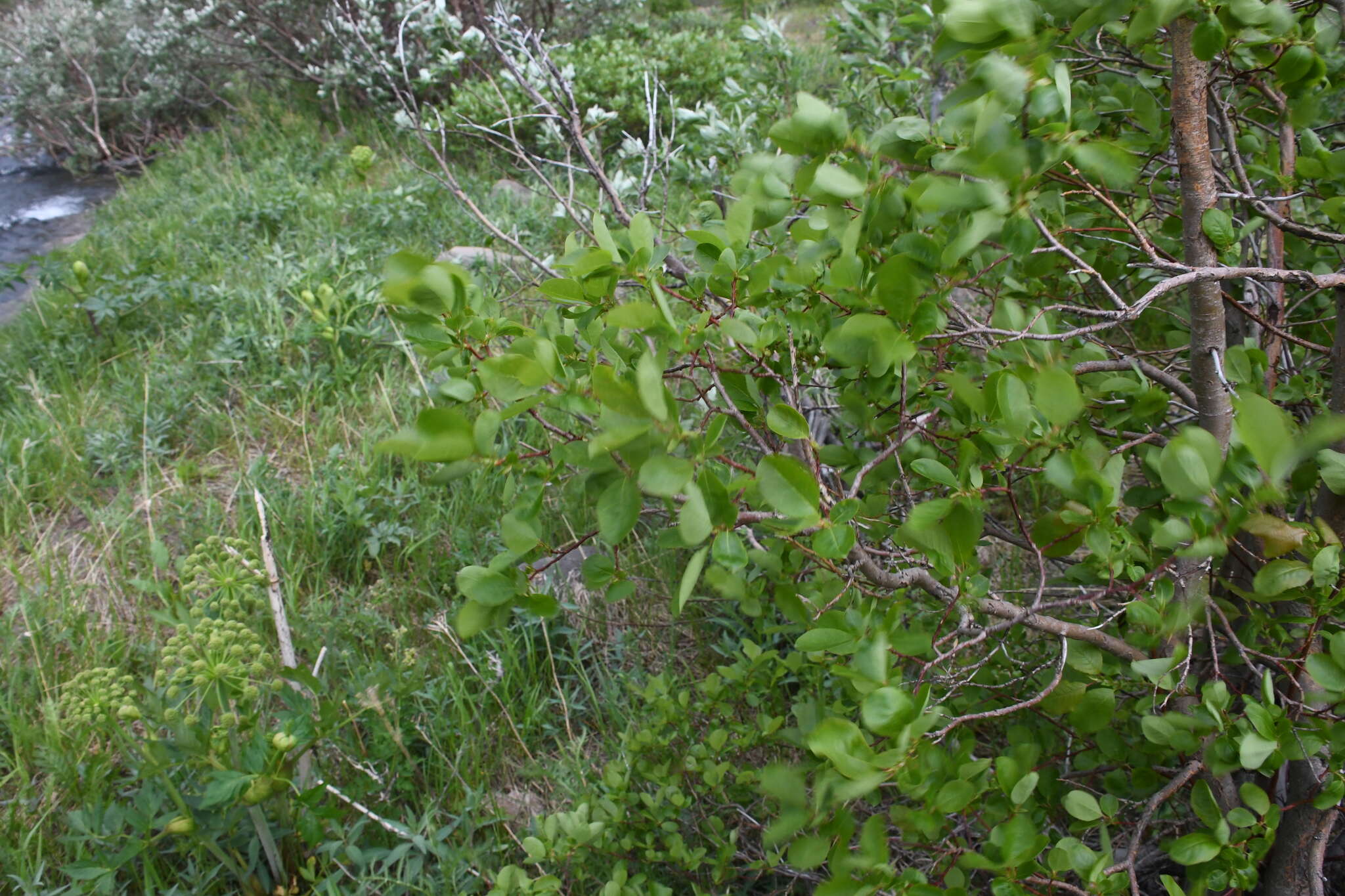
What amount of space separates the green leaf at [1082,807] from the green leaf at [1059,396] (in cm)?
54

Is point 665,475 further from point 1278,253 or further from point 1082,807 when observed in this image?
point 1278,253

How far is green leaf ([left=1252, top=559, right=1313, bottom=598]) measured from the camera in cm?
97

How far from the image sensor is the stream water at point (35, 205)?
244 inches

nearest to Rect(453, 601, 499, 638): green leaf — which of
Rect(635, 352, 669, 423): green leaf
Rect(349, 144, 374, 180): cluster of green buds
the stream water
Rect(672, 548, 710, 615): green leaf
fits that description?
Rect(672, 548, 710, 615): green leaf

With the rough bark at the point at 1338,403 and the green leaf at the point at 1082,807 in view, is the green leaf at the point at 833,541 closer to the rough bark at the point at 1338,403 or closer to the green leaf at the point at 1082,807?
the green leaf at the point at 1082,807

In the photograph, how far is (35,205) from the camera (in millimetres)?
7285

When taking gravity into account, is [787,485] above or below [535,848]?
above

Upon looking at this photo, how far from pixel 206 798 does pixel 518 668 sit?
76 cm

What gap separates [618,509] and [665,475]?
0.11 meters

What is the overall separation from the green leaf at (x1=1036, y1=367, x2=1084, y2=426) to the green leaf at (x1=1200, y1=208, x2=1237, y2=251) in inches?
17.3

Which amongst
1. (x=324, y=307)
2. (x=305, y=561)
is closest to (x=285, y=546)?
(x=305, y=561)

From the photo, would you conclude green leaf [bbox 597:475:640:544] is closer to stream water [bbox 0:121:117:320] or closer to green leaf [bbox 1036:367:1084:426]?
green leaf [bbox 1036:367:1084:426]

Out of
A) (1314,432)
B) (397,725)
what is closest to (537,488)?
(1314,432)

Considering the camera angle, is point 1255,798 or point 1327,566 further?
point 1255,798
